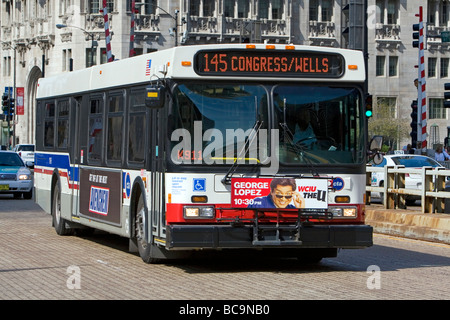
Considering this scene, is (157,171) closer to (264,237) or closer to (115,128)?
(264,237)

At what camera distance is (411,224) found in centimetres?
2027

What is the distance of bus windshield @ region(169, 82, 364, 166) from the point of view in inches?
521

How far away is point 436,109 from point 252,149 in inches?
2982

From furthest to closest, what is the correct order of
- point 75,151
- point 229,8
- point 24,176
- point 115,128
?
1. point 229,8
2. point 24,176
3. point 75,151
4. point 115,128

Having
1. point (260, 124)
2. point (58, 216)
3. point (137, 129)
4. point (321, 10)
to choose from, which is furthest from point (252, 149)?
point (321, 10)

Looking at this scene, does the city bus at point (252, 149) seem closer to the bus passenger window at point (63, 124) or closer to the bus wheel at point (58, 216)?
the bus passenger window at point (63, 124)

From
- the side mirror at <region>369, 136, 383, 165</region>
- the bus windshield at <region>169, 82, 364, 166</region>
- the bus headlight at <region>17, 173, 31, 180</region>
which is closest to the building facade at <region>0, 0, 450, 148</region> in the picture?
the bus headlight at <region>17, 173, 31, 180</region>

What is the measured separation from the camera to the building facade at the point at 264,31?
8075cm

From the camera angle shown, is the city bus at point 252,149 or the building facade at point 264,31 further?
the building facade at point 264,31

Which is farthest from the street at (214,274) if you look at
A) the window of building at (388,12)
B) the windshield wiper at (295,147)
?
the window of building at (388,12)

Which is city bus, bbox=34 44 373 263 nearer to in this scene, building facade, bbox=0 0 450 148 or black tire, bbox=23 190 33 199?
black tire, bbox=23 190 33 199

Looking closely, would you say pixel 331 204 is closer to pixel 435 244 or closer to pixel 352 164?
pixel 352 164

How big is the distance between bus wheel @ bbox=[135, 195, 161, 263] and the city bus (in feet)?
0.14

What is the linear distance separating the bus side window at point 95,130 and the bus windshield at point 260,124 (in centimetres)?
361
